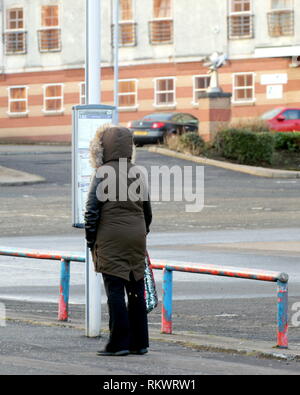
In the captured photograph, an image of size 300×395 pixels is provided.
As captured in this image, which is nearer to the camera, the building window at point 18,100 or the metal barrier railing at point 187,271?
the metal barrier railing at point 187,271

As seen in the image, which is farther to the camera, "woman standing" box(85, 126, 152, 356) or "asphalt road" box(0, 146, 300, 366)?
"asphalt road" box(0, 146, 300, 366)

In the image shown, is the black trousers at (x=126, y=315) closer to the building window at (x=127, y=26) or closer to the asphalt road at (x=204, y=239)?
the asphalt road at (x=204, y=239)

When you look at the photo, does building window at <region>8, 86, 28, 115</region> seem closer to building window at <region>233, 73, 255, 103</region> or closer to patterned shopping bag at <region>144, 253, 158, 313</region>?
building window at <region>233, 73, 255, 103</region>

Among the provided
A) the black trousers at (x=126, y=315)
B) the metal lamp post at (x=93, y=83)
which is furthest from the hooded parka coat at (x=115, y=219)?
the metal lamp post at (x=93, y=83)

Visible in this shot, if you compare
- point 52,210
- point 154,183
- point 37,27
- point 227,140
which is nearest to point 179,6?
point 37,27

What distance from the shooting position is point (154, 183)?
32.3m

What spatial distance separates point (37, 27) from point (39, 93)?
113 inches

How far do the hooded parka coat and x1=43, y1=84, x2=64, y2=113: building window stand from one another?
4659 centimetres

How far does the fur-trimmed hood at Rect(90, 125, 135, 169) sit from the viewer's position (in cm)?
925

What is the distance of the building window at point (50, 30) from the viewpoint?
55.2 meters

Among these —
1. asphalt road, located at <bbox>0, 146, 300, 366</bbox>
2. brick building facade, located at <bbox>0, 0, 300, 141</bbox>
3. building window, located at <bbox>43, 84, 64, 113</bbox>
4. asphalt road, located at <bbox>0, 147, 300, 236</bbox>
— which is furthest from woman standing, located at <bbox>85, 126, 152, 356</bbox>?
building window, located at <bbox>43, 84, 64, 113</bbox>

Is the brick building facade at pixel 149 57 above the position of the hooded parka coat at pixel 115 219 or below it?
above

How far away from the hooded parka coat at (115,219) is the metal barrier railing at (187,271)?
109 cm
